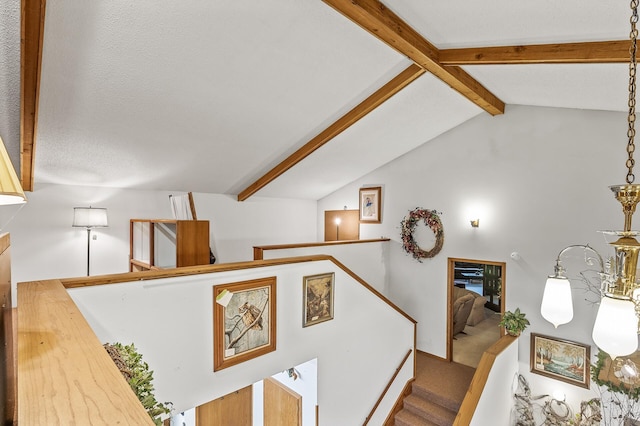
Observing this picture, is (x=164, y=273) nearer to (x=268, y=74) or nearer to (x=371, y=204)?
(x=268, y=74)

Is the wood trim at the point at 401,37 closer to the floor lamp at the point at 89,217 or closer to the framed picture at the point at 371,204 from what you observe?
the framed picture at the point at 371,204

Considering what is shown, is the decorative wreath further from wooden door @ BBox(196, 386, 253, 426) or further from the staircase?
wooden door @ BBox(196, 386, 253, 426)

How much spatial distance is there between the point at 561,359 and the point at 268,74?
5.42 m

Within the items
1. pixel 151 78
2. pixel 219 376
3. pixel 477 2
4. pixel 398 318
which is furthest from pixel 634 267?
pixel 398 318

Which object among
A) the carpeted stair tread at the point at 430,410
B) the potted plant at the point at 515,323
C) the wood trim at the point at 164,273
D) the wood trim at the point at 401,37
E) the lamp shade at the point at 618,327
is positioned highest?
the wood trim at the point at 401,37

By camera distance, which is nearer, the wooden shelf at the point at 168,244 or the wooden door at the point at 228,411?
the wooden shelf at the point at 168,244

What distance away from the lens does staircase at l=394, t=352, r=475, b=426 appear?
4787 millimetres

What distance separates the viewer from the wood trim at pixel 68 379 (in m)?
0.65

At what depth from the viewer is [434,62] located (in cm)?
346

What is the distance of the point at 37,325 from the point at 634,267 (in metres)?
2.42

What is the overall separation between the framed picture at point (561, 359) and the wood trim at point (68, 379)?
565cm

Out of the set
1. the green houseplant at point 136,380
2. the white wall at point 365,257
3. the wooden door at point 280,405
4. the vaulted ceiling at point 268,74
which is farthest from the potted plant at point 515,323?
the green houseplant at point 136,380

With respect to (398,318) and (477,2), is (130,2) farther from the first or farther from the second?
(398,318)

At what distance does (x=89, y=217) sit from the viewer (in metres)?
4.41
